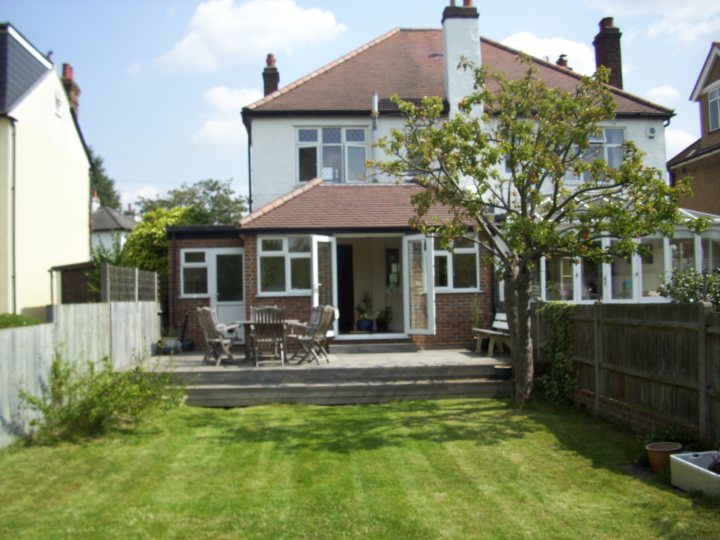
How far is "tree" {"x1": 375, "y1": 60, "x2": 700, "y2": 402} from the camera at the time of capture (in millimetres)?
8930

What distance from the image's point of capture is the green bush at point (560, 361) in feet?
33.2

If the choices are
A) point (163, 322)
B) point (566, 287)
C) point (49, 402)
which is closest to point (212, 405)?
point (49, 402)

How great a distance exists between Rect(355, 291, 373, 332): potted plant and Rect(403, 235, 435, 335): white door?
1.38 metres

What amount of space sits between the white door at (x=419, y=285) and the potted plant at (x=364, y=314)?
1385mm

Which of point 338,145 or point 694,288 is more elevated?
point 338,145

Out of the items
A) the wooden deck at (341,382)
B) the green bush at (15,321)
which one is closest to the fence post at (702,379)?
the wooden deck at (341,382)

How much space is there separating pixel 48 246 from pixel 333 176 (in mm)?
8059

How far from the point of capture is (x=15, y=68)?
1808cm

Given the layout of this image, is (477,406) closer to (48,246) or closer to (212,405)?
(212,405)

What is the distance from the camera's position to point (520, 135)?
9.43 metres

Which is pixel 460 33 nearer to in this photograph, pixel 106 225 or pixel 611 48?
pixel 611 48

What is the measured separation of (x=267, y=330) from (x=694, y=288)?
7.63 meters

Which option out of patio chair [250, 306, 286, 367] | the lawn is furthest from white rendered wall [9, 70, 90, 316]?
the lawn

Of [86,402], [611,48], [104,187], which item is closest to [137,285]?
[86,402]
